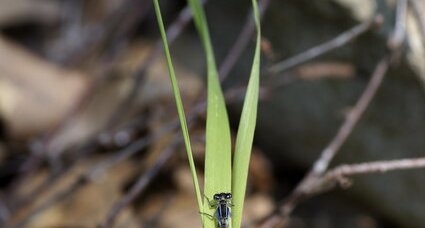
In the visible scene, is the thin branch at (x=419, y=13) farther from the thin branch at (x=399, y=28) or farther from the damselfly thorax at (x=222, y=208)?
the damselfly thorax at (x=222, y=208)

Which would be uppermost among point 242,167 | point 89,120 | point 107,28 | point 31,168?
point 107,28

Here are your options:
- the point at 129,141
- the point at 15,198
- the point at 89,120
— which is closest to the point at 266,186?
the point at 129,141

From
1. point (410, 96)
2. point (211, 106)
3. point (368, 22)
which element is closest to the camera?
point (211, 106)

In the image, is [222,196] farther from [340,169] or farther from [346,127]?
[346,127]

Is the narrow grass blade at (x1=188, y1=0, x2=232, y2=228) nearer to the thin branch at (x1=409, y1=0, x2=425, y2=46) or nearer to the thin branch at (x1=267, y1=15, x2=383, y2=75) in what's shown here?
the thin branch at (x1=267, y1=15, x2=383, y2=75)

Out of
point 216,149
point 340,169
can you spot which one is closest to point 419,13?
point 340,169

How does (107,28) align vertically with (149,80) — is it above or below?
above

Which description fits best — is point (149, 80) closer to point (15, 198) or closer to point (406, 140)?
point (15, 198)
